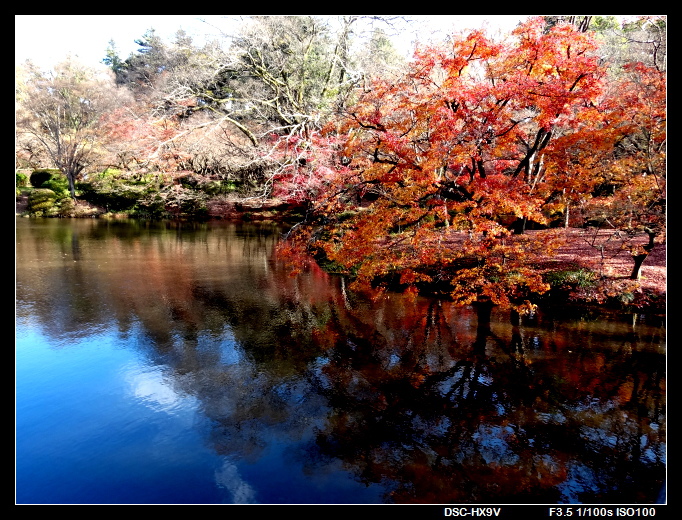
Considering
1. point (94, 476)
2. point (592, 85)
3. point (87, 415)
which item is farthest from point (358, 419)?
point (592, 85)

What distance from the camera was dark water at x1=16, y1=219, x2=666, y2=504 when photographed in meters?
5.19

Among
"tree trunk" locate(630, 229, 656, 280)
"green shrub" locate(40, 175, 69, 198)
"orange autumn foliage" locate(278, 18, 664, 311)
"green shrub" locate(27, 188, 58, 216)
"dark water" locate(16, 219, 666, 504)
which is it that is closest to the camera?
"dark water" locate(16, 219, 666, 504)

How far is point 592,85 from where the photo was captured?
980cm

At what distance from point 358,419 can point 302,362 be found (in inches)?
89.1

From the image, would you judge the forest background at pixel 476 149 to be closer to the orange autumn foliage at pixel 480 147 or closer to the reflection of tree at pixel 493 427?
the orange autumn foliage at pixel 480 147

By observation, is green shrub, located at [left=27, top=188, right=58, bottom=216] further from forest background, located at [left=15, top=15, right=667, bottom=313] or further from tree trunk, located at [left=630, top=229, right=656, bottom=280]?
tree trunk, located at [left=630, top=229, right=656, bottom=280]

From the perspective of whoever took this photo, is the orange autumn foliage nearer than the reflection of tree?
No

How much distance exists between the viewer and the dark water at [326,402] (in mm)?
5188

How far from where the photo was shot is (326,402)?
22.9 ft

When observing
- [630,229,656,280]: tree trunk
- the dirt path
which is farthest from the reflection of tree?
the dirt path

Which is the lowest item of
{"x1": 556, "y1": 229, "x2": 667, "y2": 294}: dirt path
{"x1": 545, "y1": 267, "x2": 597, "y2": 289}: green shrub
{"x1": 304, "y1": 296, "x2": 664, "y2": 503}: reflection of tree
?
{"x1": 304, "y1": 296, "x2": 664, "y2": 503}: reflection of tree

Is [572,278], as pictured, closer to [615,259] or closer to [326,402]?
[615,259]
